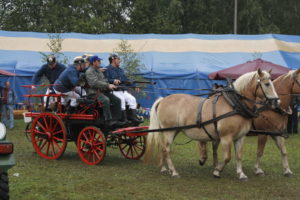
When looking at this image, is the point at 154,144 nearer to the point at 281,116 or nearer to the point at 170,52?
the point at 281,116

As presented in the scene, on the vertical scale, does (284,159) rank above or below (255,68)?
below

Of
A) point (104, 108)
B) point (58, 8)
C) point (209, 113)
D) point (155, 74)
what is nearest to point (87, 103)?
point (104, 108)

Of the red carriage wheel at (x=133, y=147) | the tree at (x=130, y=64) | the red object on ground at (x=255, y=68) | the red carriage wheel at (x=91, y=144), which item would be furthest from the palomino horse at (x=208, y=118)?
the tree at (x=130, y=64)

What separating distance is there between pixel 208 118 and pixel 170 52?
14912mm

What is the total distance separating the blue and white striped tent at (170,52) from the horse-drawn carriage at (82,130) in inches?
440

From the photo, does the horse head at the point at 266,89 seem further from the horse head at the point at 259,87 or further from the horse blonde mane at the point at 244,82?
the horse blonde mane at the point at 244,82

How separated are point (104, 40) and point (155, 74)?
13.2 ft

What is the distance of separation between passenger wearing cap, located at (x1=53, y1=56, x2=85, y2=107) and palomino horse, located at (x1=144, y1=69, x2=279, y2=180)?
66.0 inches

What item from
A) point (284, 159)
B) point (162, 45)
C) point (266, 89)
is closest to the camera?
point (266, 89)

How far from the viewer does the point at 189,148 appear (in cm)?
1116

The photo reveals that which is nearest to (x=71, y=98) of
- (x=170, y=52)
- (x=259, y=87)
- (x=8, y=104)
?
(x=259, y=87)

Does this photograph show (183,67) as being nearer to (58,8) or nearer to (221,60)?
(221,60)

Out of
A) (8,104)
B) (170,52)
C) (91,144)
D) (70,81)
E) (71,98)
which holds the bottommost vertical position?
(91,144)

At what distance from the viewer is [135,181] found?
284 inches
